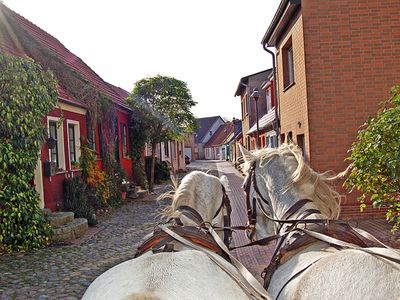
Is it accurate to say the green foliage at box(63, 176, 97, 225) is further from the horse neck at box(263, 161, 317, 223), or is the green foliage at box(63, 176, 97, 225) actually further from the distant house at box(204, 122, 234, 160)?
the distant house at box(204, 122, 234, 160)

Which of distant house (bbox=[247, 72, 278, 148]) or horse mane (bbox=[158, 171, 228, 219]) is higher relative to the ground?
distant house (bbox=[247, 72, 278, 148])

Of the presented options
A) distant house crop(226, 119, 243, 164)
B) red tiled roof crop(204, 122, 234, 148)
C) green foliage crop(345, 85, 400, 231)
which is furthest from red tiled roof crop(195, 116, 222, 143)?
green foliage crop(345, 85, 400, 231)

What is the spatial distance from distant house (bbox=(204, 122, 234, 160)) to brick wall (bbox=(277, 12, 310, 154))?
163ft

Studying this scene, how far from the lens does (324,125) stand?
374 inches

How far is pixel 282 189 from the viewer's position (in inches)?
125

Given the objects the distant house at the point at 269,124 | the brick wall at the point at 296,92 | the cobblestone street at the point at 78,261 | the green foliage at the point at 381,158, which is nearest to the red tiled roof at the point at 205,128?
the distant house at the point at 269,124

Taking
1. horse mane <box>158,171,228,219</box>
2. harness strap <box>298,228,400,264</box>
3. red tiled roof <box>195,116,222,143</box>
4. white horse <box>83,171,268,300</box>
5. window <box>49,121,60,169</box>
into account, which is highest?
red tiled roof <box>195,116,222,143</box>

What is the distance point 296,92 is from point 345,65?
1.57 metres

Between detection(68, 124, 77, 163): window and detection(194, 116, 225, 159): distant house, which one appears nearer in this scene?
detection(68, 124, 77, 163): window

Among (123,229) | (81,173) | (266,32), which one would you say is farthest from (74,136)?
(266,32)

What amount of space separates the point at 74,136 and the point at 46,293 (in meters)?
8.18

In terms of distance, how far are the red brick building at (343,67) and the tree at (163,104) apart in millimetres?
9014

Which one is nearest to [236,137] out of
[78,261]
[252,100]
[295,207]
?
[252,100]

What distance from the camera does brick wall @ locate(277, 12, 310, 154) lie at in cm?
974
